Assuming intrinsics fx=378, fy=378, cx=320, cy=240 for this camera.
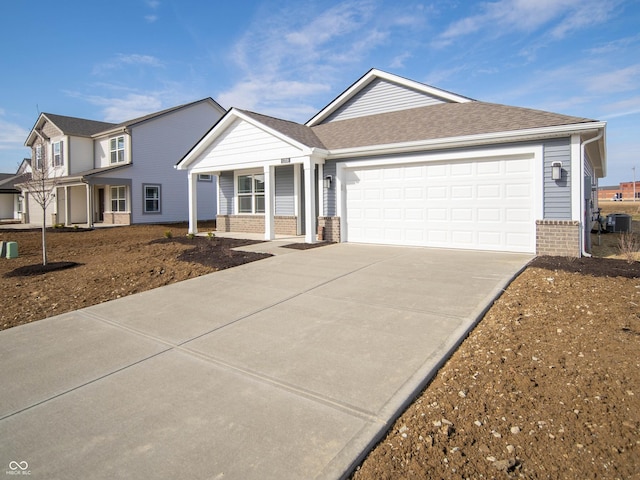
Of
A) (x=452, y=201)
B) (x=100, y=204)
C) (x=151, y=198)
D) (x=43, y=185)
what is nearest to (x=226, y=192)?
(x=43, y=185)

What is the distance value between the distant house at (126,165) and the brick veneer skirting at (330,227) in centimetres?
1534

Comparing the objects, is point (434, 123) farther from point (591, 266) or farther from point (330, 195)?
point (591, 266)

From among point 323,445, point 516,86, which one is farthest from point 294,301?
point 516,86

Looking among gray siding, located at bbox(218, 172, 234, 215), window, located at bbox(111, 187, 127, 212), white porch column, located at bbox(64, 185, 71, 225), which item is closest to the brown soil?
gray siding, located at bbox(218, 172, 234, 215)

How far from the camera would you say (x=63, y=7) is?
1104 centimetres

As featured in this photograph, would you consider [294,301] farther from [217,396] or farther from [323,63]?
[323,63]

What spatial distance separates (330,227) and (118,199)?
57.6 ft

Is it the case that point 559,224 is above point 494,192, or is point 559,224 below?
below

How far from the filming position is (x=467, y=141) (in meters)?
9.86

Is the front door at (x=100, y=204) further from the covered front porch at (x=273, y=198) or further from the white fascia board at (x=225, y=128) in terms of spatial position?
the white fascia board at (x=225, y=128)

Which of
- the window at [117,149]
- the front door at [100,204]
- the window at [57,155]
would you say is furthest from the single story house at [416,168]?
the window at [57,155]

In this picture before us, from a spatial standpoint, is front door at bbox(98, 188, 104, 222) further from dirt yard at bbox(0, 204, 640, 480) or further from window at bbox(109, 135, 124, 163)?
dirt yard at bbox(0, 204, 640, 480)

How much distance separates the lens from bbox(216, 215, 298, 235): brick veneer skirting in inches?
585

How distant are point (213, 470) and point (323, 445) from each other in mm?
719
